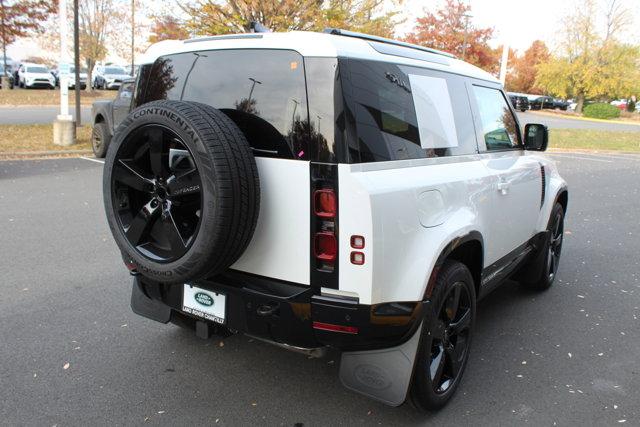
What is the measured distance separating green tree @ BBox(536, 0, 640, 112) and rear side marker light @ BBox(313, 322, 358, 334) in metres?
49.3

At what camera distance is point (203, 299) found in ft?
9.33

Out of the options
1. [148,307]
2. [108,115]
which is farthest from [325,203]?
[108,115]

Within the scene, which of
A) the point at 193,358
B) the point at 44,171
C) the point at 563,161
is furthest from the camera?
the point at 563,161

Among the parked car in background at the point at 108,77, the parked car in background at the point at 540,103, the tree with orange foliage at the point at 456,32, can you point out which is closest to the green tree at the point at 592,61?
the parked car in background at the point at 540,103

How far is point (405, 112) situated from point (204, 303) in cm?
143

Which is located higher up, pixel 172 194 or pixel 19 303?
pixel 172 194

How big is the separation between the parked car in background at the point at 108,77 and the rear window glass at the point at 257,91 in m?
33.4

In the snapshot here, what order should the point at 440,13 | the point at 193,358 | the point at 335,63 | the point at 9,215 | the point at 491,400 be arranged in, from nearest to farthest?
the point at 335,63, the point at 491,400, the point at 193,358, the point at 9,215, the point at 440,13

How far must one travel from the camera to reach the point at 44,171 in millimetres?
9672

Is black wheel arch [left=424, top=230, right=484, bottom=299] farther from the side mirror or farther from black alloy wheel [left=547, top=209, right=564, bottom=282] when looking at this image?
black alloy wheel [left=547, top=209, right=564, bottom=282]

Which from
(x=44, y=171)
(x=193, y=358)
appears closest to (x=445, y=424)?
(x=193, y=358)

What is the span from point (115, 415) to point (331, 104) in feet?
6.38

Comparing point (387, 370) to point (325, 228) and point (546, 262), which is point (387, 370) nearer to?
point (325, 228)

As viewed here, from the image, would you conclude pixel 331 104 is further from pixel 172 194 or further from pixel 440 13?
pixel 440 13
